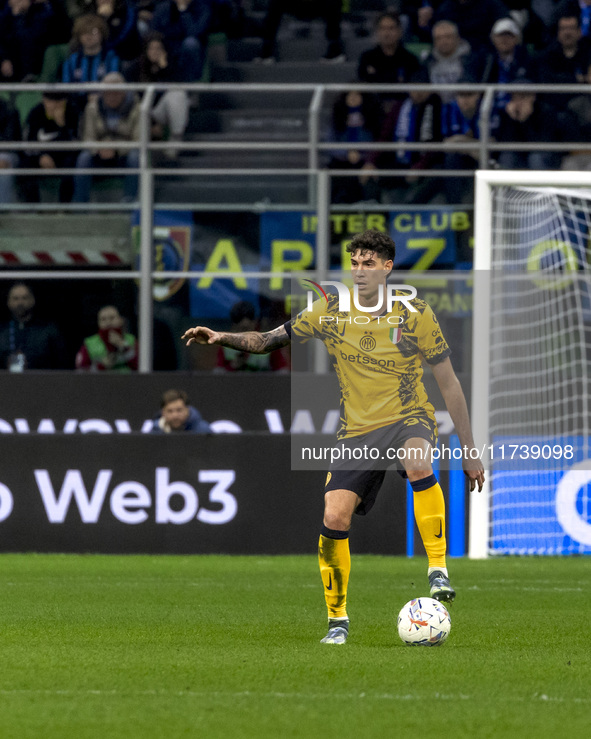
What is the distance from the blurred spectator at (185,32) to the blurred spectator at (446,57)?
267cm

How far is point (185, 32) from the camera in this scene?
1598 centimetres

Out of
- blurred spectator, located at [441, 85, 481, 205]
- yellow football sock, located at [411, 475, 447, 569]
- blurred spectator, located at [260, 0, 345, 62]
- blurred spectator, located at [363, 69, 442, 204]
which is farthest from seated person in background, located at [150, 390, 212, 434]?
blurred spectator, located at [260, 0, 345, 62]

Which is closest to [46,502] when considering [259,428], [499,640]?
[259,428]

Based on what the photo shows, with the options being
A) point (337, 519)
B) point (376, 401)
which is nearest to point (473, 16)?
point (376, 401)

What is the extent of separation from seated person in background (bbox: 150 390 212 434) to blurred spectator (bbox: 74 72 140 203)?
2.46 metres

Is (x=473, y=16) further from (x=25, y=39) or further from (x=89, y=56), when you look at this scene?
(x=25, y=39)

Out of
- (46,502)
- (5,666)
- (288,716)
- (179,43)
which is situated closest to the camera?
(288,716)

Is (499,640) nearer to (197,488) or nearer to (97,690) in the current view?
(97,690)

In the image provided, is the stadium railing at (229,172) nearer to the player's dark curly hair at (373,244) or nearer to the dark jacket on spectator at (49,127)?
the dark jacket on spectator at (49,127)

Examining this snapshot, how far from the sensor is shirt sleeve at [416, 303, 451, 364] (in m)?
6.74

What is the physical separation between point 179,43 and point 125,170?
10.8 ft

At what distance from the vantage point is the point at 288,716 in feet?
15.3

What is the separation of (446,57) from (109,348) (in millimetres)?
5052

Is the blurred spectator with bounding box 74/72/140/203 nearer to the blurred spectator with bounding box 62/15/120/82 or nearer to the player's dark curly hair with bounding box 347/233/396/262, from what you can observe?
the blurred spectator with bounding box 62/15/120/82
